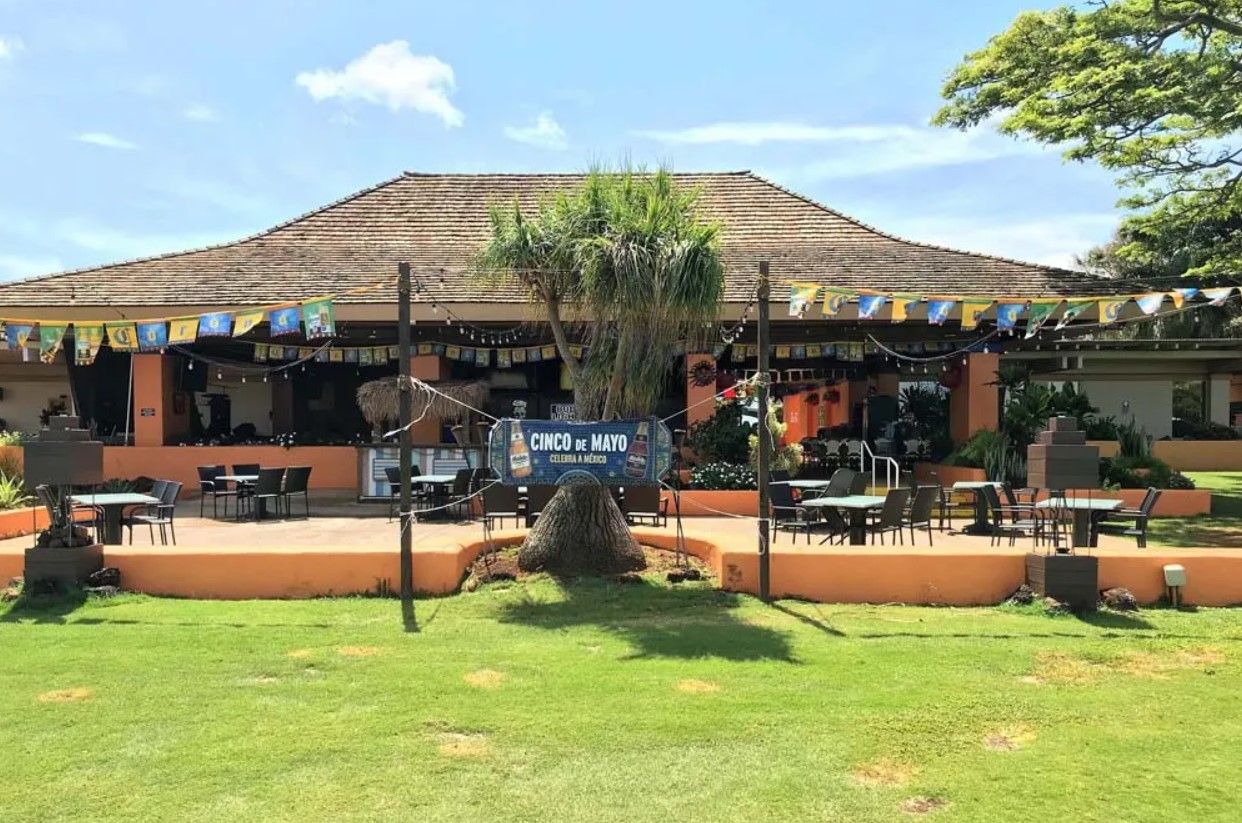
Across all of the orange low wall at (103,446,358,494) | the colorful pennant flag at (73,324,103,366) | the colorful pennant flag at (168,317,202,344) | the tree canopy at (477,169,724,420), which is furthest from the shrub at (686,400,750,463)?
the colorful pennant flag at (73,324,103,366)

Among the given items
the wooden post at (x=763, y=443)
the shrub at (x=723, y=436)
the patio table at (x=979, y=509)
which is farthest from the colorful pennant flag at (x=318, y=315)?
the patio table at (x=979, y=509)

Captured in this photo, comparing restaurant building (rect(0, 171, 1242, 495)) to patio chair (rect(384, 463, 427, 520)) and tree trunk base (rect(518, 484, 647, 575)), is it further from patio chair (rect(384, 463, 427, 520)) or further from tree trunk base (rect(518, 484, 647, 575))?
tree trunk base (rect(518, 484, 647, 575))

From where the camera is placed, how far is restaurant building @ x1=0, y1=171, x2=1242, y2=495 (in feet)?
44.4

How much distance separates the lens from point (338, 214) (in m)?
17.0

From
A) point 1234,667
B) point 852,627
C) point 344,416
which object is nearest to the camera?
point 1234,667

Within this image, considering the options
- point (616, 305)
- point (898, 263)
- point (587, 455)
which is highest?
point (898, 263)

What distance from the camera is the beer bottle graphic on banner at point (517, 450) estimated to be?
7305 mm

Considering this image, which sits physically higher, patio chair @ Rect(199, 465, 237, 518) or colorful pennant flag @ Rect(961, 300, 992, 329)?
colorful pennant flag @ Rect(961, 300, 992, 329)

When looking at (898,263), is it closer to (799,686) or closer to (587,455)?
(587,455)

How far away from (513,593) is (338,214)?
1196cm

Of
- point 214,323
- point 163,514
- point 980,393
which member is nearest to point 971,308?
point 980,393

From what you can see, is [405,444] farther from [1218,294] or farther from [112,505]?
[1218,294]

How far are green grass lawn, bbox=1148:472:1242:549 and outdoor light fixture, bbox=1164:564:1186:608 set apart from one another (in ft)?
9.82

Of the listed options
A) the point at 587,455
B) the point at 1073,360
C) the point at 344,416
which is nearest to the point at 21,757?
the point at 587,455
